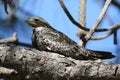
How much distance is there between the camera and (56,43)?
9.98 feet

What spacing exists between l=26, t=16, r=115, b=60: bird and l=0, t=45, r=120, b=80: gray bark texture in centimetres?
60

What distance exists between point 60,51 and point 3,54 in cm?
87

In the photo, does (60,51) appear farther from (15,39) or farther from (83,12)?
(15,39)

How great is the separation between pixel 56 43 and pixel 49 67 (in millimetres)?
933

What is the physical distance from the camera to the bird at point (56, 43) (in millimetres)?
2801

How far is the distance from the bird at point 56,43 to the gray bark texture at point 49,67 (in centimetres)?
60

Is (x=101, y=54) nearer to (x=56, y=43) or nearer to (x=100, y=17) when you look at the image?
(x=100, y=17)

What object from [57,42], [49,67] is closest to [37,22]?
[57,42]

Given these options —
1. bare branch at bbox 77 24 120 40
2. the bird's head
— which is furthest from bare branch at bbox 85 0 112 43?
the bird's head

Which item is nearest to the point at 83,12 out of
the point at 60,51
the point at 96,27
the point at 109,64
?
the point at 96,27

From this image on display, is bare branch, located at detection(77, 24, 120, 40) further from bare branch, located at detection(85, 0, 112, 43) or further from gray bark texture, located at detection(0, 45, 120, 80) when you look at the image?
gray bark texture, located at detection(0, 45, 120, 80)

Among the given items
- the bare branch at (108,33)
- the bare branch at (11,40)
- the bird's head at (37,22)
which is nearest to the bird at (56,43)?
the bird's head at (37,22)

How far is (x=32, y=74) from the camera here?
2.09m

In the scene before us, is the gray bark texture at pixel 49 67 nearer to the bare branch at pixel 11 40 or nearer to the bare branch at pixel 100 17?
the bare branch at pixel 11 40
